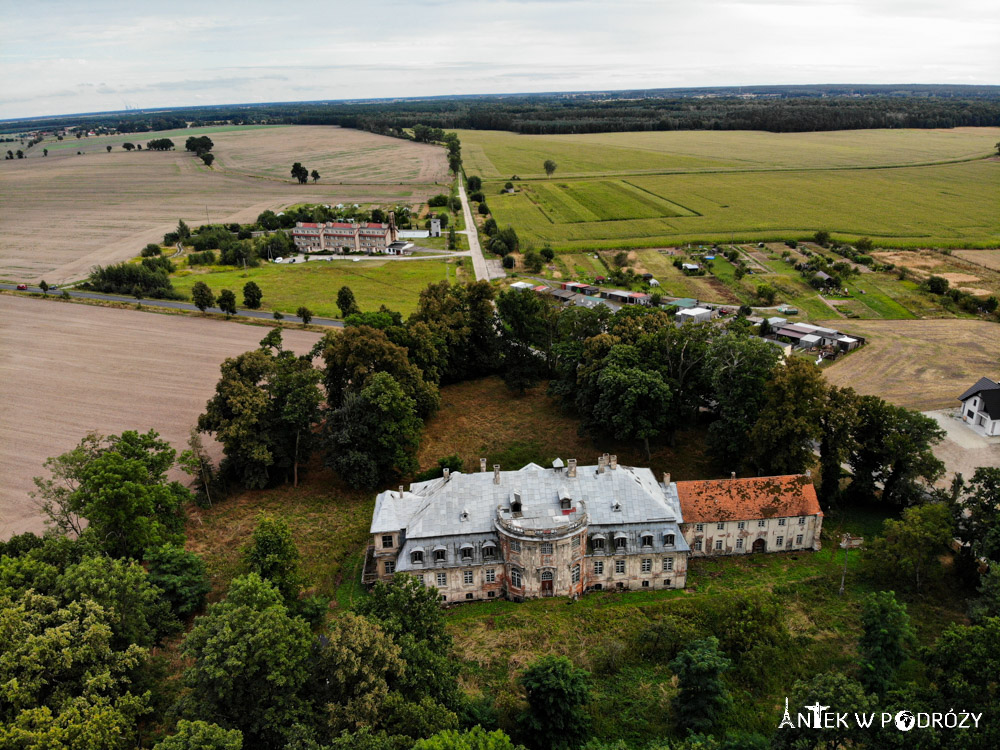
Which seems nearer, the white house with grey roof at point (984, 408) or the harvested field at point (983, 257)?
the white house with grey roof at point (984, 408)

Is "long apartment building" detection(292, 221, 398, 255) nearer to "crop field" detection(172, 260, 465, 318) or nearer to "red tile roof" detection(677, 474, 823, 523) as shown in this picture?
"crop field" detection(172, 260, 465, 318)

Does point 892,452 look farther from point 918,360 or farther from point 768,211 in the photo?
point 768,211

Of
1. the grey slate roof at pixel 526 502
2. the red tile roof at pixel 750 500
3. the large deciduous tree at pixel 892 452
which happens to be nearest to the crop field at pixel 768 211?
the large deciduous tree at pixel 892 452

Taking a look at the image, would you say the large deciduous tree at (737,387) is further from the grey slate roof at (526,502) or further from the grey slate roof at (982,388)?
the grey slate roof at (982,388)

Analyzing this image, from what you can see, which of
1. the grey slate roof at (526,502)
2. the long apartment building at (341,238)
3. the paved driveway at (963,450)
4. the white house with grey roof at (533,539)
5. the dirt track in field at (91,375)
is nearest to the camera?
the white house with grey roof at (533,539)

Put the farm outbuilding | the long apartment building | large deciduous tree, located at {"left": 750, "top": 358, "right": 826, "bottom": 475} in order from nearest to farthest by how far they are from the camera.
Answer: large deciduous tree, located at {"left": 750, "top": 358, "right": 826, "bottom": 475}, the farm outbuilding, the long apartment building

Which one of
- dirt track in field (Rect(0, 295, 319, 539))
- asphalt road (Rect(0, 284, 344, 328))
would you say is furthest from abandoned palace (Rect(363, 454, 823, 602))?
asphalt road (Rect(0, 284, 344, 328))

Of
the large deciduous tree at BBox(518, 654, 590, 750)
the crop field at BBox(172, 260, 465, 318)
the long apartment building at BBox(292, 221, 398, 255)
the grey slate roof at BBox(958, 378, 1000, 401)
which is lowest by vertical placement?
the large deciduous tree at BBox(518, 654, 590, 750)

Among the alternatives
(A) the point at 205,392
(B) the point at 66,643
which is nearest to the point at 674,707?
(B) the point at 66,643
